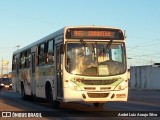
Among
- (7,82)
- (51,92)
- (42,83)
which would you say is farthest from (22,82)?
(7,82)

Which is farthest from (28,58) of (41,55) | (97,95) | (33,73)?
(97,95)

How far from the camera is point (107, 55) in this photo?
18.0m

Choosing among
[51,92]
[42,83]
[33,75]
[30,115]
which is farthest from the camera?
[33,75]

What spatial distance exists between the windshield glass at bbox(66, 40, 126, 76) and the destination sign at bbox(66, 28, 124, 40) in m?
0.30

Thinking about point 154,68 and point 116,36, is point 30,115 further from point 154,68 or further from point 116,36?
point 154,68

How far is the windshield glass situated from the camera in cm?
1766

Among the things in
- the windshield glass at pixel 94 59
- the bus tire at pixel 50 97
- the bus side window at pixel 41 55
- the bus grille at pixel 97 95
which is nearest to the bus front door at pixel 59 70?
the windshield glass at pixel 94 59

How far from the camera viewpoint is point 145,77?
6147 centimetres

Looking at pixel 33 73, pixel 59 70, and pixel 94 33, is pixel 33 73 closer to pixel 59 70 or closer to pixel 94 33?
pixel 59 70

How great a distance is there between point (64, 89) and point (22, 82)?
11.4 m

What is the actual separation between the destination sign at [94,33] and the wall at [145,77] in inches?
1630

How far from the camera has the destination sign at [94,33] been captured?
18.2 m

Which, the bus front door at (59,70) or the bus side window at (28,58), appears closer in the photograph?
the bus front door at (59,70)

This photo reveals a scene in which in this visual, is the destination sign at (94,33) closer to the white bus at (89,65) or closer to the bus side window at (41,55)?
the white bus at (89,65)
